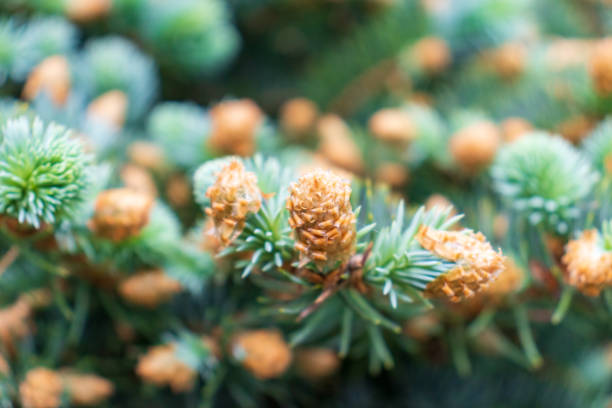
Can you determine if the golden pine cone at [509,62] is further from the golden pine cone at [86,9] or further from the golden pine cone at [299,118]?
the golden pine cone at [86,9]

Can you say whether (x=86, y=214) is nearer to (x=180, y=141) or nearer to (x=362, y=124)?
(x=180, y=141)

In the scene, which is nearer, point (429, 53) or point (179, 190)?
point (179, 190)

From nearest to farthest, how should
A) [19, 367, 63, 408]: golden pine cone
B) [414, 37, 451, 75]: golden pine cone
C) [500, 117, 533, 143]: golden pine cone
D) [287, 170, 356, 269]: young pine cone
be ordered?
[287, 170, 356, 269]: young pine cone, [19, 367, 63, 408]: golden pine cone, [500, 117, 533, 143]: golden pine cone, [414, 37, 451, 75]: golden pine cone

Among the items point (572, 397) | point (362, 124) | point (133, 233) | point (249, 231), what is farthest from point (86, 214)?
point (572, 397)

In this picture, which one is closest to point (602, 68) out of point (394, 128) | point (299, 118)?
point (394, 128)

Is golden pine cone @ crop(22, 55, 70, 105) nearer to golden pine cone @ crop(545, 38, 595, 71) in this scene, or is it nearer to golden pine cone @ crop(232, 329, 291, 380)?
golden pine cone @ crop(232, 329, 291, 380)

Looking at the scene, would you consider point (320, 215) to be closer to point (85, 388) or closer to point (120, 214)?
point (120, 214)

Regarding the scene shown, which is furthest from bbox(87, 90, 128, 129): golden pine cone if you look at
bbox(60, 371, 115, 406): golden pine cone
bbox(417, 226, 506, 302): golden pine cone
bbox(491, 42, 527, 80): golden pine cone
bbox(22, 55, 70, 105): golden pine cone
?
bbox(491, 42, 527, 80): golden pine cone
